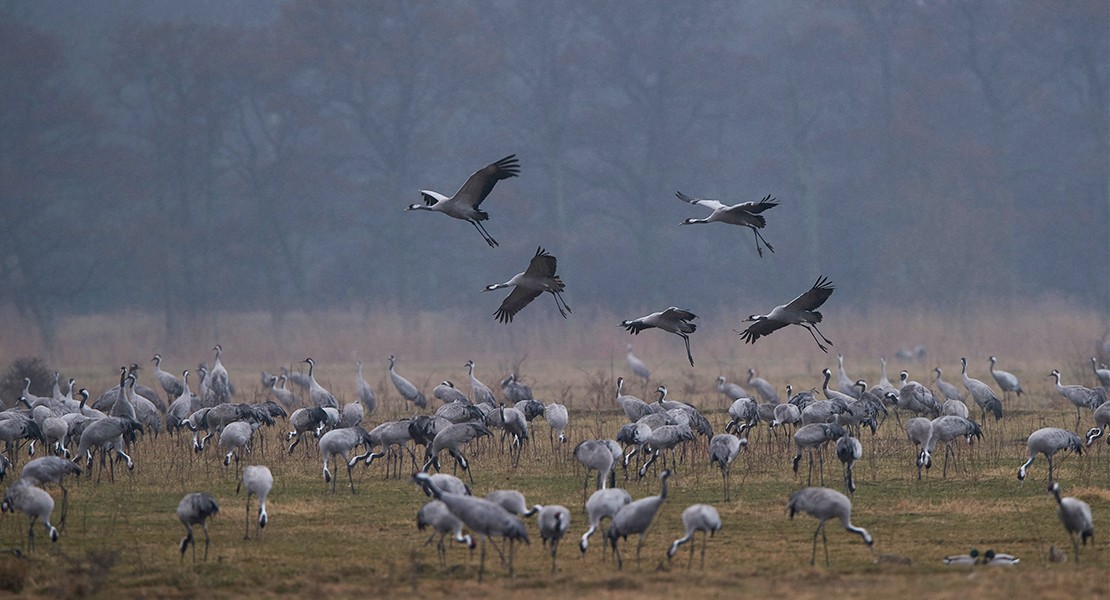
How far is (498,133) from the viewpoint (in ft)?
139

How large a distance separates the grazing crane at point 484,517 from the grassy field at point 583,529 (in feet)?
0.85

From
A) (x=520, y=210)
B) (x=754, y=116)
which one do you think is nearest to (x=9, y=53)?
(x=520, y=210)

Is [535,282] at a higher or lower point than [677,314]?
higher

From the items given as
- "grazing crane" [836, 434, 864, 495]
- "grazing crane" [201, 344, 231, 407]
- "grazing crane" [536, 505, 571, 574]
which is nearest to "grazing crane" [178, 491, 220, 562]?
"grazing crane" [536, 505, 571, 574]

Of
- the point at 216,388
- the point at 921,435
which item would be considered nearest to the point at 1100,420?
the point at 921,435

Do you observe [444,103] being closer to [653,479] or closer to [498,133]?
[498,133]

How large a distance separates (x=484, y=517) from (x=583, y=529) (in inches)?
72.4

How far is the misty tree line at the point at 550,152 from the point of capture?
125 ft

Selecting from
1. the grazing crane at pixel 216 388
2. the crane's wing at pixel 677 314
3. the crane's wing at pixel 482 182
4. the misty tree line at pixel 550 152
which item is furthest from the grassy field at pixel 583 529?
the misty tree line at pixel 550 152

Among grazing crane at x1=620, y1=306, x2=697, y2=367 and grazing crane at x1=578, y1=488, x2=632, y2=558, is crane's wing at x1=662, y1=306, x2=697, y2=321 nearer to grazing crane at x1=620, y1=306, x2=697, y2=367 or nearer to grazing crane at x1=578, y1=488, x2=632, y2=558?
grazing crane at x1=620, y1=306, x2=697, y2=367

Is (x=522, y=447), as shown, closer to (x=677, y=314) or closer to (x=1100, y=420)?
(x=677, y=314)

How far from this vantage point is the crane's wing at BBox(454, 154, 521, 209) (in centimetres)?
1225

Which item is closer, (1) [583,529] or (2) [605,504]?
(2) [605,504]

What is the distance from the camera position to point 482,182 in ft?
41.0
